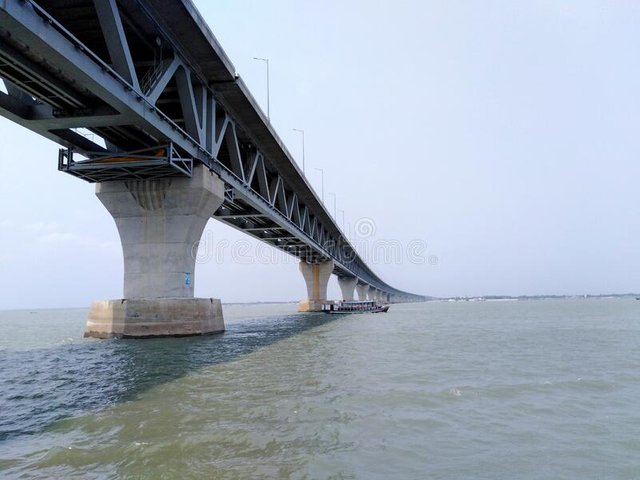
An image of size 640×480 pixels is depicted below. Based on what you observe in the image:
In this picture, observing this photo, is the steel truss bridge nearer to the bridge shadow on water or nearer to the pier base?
the pier base

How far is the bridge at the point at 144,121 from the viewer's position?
1645 cm

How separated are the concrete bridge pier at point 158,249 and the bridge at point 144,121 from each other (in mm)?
59

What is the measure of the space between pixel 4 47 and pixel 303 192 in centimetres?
3636

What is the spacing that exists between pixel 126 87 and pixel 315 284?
66.7 meters

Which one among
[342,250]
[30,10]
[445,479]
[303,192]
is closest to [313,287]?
[342,250]

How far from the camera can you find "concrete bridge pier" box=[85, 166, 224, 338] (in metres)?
25.6

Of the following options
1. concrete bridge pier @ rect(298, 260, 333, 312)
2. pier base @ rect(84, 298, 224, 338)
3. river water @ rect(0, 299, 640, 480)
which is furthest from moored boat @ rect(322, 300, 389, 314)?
river water @ rect(0, 299, 640, 480)

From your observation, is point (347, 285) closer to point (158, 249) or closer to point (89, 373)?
point (158, 249)

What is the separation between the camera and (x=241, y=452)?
6941mm

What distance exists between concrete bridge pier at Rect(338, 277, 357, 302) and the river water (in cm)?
10278

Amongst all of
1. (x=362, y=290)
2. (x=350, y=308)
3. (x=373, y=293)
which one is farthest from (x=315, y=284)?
(x=373, y=293)

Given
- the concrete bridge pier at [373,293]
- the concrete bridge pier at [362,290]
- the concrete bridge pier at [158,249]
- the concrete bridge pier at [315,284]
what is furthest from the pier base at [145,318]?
the concrete bridge pier at [373,293]

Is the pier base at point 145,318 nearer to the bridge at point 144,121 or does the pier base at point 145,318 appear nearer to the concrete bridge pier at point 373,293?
the bridge at point 144,121

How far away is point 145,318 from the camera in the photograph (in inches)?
995
